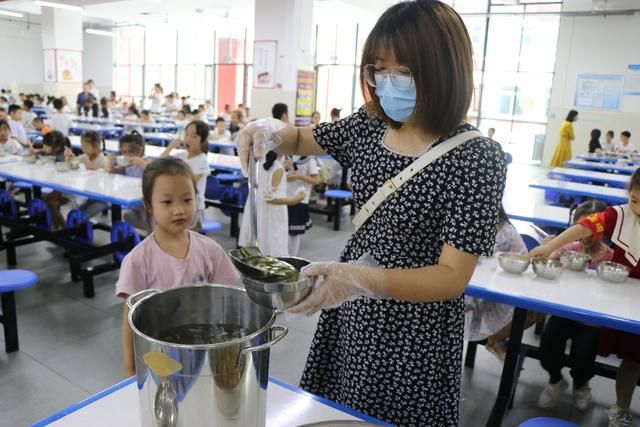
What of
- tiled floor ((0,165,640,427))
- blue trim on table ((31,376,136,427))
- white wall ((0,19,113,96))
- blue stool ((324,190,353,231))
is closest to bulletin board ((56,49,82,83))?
white wall ((0,19,113,96))

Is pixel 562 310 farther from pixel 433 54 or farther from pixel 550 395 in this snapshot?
pixel 433 54

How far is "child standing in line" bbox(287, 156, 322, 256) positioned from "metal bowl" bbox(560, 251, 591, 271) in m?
2.16

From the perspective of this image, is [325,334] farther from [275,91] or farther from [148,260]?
[275,91]

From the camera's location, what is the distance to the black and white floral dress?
103cm

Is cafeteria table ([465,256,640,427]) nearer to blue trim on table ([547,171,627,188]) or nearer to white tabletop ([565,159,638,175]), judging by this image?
blue trim on table ([547,171,627,188])

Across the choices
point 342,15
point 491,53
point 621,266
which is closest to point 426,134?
point 621,266

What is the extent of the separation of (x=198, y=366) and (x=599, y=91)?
13.6 m

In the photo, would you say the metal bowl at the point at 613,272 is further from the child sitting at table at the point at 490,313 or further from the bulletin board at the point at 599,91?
the bulletin board at the point at 599,91

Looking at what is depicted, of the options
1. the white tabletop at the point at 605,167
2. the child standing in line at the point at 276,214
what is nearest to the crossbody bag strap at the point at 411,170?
the child standing in line at the point at 276,214

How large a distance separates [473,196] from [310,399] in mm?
558

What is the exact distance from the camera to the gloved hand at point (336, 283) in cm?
95

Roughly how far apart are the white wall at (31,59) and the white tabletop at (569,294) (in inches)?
860

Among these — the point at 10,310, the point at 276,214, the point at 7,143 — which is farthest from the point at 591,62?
the point at 10,310

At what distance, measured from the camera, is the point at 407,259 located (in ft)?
3.72
